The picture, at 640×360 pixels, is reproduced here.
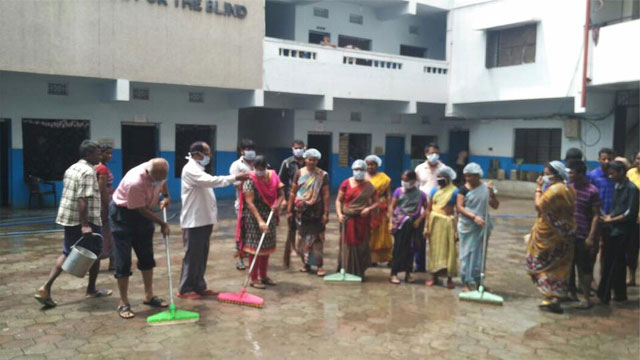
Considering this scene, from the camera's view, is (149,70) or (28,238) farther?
(149,70)

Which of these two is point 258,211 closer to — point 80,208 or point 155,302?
point 155,302

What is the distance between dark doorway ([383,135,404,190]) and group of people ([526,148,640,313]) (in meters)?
13.0

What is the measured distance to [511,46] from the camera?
16.8 m

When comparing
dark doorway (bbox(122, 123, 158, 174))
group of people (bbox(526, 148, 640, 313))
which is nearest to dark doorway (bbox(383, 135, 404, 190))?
dark doorway (bbox(122, 123, 158, 174))

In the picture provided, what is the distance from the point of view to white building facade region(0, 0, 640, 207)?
12.2 meters

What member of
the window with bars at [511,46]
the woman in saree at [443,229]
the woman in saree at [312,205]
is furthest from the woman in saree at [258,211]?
the window with bars at [511,46]

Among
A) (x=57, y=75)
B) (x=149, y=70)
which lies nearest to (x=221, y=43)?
(x=149, y=70)

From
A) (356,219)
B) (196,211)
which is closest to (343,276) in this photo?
(356,219)

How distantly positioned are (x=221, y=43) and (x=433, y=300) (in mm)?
9727

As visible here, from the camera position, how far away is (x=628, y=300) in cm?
612

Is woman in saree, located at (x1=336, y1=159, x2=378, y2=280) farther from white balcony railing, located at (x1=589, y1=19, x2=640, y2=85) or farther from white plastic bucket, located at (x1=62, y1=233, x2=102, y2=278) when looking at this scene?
white balcony railing, located at (x1=589, y1=19, x2=640, y2=85)

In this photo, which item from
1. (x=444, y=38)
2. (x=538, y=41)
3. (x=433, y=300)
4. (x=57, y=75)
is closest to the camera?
(x=433, y=300)

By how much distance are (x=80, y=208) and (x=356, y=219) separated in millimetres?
3039

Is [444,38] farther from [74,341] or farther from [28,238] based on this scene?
[74,341]
